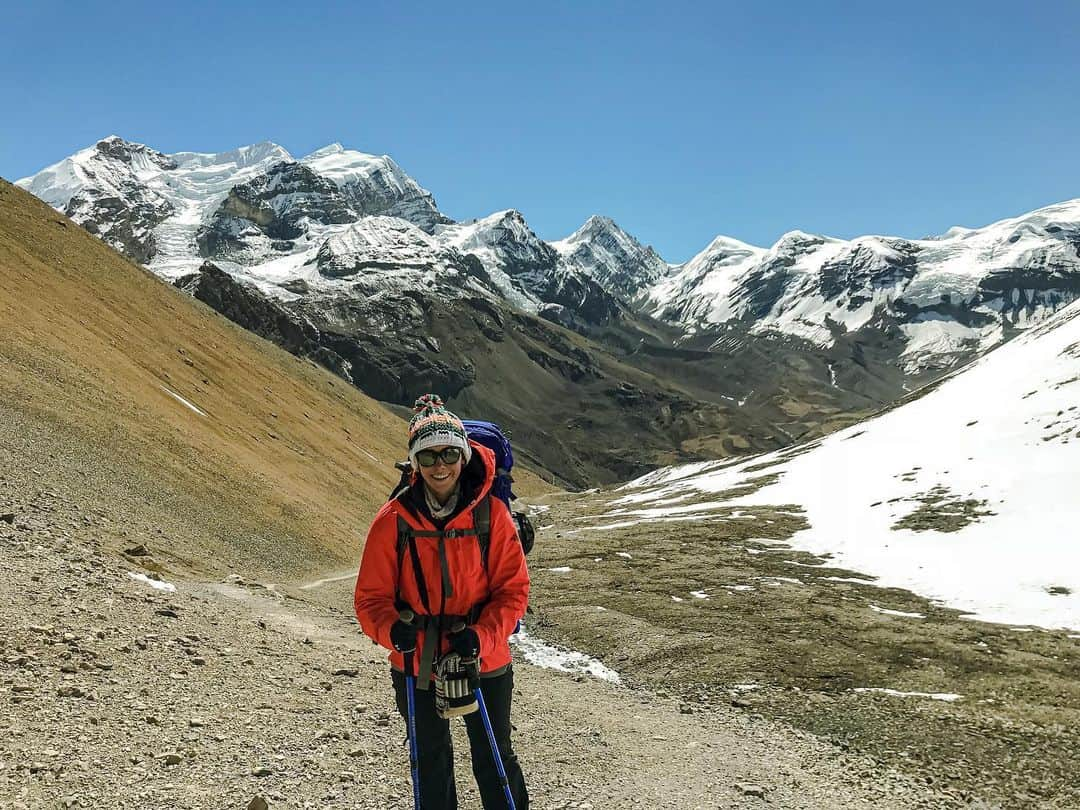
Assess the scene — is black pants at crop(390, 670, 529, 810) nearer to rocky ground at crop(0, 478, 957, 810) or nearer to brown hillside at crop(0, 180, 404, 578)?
rocky ground at crop(0, 478, 957, 810)

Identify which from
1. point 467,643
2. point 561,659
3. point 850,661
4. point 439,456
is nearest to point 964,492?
point 850,661

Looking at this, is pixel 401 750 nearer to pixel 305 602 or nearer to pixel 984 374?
pixel 305 602

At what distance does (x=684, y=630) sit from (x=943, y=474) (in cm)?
3959

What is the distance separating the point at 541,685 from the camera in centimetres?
1523

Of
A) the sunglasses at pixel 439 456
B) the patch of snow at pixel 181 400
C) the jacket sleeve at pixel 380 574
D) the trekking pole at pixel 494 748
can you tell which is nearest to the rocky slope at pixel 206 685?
the trekking pole at pixel 494 748

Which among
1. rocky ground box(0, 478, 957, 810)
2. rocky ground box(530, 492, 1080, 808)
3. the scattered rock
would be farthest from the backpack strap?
rocky ground box(530, 492, 1080, 808)

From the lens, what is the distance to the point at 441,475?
612 cm

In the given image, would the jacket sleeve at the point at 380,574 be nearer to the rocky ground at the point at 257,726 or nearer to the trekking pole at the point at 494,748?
the trekking pole at the point at 494,748

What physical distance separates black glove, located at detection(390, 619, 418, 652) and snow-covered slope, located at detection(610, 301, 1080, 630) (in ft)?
81.0

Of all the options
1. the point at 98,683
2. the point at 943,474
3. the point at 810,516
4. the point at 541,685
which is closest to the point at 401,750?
the point at 98,683

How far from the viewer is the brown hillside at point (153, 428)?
2431cm

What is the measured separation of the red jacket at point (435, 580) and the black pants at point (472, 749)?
1.12ft

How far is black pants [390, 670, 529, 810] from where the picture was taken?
626cm

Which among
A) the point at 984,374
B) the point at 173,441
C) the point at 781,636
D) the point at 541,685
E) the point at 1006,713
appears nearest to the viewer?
the point at 1006,713
